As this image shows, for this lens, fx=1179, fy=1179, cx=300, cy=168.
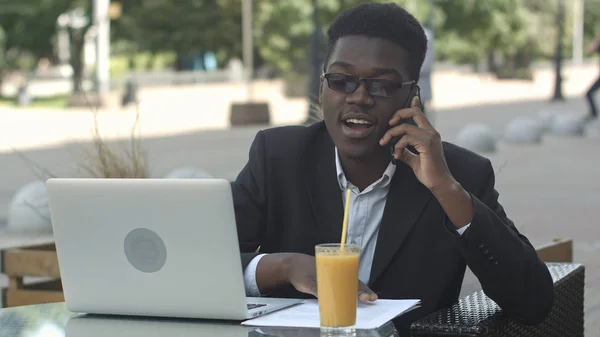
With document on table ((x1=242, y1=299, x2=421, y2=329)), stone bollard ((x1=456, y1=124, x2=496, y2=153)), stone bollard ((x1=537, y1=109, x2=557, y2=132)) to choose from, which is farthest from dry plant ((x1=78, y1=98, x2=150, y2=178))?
stone bollard ((x1=537, y1=109, x2=557, y2=132))

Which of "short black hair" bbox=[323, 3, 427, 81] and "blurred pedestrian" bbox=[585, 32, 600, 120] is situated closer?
"short black hair" bbox=[323, 3, 427, 81]

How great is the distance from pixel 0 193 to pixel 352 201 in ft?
33.4

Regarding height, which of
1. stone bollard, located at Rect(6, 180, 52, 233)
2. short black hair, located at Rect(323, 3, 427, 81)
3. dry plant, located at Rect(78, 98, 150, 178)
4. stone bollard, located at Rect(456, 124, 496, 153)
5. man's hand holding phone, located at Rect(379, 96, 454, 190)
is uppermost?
short black hair, located at Rect(323, 3, 427, 81)

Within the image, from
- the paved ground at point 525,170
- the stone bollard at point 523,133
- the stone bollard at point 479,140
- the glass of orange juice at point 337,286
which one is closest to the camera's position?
the glass of orange juice at point 337,286

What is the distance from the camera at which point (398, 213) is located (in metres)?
3.34

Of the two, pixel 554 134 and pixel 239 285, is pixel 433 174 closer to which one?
pixel 239 285

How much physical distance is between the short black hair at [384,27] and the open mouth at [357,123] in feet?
0.64

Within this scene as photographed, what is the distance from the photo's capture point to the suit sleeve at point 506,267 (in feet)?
10.1

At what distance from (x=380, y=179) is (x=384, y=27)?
1.44 ft

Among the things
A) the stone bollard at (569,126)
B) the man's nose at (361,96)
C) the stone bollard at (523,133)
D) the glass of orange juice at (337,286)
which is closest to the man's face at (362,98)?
the man's nose at (361,96)

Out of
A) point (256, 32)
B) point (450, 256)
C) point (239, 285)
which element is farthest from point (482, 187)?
point (256, 32)

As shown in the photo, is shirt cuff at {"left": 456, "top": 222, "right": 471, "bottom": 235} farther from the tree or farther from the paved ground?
the tree

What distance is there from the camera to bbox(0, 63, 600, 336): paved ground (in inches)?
339

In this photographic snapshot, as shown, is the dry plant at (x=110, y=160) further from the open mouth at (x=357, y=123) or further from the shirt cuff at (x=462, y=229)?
the shirt cuff at (x=462, y=229)
